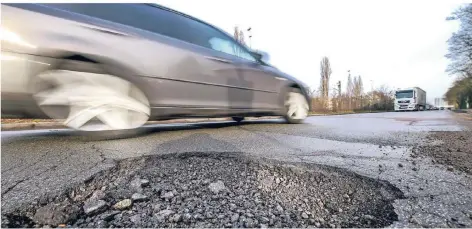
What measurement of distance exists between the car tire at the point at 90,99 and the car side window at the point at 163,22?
51cm

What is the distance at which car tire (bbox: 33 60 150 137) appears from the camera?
2059 millimetres

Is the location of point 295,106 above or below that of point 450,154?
above

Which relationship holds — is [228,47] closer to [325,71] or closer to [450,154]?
[450,154]

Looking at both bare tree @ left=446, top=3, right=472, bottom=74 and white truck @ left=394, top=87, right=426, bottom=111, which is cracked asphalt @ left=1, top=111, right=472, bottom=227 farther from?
white truck @ left=394, top=87, right=426, bottom=111

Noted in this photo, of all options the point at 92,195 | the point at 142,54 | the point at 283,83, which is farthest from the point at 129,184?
the point at 283,83

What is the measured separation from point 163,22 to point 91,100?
126cm

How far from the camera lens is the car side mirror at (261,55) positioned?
4.12 meters

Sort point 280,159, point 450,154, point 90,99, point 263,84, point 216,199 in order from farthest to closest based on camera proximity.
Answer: point 263,84
point 90,99
point 450,154
point 280,159
point 216,199

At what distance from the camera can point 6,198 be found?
107cm

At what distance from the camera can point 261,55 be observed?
421 cm

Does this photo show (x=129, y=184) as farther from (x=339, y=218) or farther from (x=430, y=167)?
(x=430, y=167)

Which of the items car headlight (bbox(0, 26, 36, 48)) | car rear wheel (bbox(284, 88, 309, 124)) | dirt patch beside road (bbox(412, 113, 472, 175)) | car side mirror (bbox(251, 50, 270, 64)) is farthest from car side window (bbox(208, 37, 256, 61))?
dirt patch beside road (bbox(412, 113, 472, 175))

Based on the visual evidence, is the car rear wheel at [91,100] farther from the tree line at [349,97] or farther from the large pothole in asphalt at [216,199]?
the tree line at [349,97]

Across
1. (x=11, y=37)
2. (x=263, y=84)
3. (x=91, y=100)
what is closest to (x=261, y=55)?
(x=263, y=84)
